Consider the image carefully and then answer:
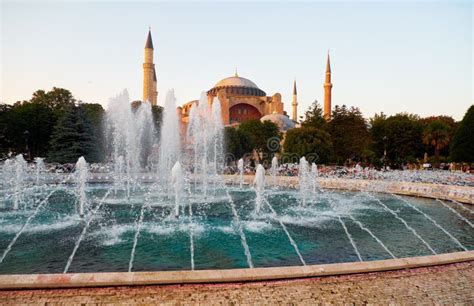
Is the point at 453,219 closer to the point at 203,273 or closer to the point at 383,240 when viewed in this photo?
the point at 383,240

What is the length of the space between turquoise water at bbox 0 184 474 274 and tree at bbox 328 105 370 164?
17387 mm

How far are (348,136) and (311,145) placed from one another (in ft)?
15.3

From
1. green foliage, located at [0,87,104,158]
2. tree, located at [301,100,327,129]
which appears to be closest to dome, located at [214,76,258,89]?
tree, located at [301,100,327,129]

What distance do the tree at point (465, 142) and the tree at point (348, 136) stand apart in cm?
638

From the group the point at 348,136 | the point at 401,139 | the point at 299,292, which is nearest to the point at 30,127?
the point at 348,136

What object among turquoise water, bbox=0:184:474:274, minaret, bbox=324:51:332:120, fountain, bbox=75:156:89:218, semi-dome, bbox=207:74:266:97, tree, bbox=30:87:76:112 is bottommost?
turquoise water, bbox=0:184:474:274

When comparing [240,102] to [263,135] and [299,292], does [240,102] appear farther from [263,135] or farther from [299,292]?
[299,292]

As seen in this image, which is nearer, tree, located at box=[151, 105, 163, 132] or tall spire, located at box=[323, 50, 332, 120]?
tree, located at box=[151, 105, 163, 132]

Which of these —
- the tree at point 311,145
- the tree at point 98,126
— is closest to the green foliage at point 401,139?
the tree at point 311,145

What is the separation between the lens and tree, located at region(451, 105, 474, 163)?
28.0 metres

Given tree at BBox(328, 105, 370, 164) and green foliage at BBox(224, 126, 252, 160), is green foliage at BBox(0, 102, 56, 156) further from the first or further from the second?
tree at BBox(328, 105, 370, 164)

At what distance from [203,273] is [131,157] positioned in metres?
23.3

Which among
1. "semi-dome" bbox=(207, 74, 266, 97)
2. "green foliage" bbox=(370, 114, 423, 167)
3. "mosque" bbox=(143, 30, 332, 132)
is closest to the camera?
"green foliage" bbox=(370, 114, 423, 167)

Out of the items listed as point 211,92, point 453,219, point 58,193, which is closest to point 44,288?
point 453,219
